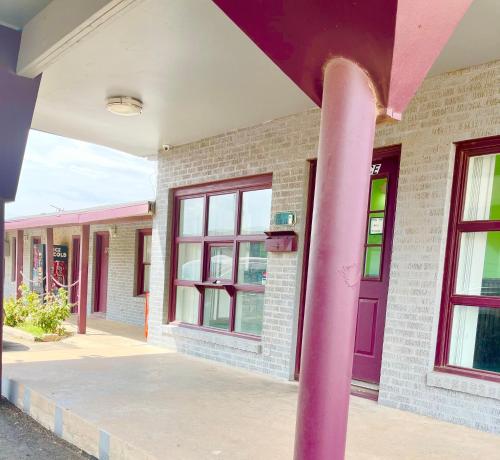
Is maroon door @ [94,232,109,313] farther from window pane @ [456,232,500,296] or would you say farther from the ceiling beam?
window pane @ [456,232,500,296]

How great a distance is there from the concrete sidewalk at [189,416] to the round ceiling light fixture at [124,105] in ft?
9.82

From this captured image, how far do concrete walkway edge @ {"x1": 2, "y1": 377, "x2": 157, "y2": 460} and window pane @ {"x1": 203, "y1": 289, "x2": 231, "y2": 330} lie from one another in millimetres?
2497

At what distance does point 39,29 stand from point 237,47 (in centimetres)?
160

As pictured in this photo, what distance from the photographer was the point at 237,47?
3508 mm

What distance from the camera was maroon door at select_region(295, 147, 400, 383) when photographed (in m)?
4.23

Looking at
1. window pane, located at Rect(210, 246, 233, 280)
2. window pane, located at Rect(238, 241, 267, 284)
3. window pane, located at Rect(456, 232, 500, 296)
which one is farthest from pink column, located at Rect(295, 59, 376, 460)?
window pane, located at Rect(210, 246, 233, 280)

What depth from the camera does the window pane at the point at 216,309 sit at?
5.90 meters

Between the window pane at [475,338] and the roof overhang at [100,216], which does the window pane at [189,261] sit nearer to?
the roof overhang at [100,216]

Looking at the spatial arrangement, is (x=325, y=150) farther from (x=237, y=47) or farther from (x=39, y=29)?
(x=39, y=29)

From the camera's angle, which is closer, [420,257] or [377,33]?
[377,33]

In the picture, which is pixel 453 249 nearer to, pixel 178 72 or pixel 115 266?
pixel 178 72

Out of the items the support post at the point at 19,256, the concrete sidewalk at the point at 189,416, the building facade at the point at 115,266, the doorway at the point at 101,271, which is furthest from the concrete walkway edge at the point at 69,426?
the support post at the point at 19,256

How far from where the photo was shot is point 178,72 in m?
4.03

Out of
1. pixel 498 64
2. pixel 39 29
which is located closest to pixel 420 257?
pixel 498 64
